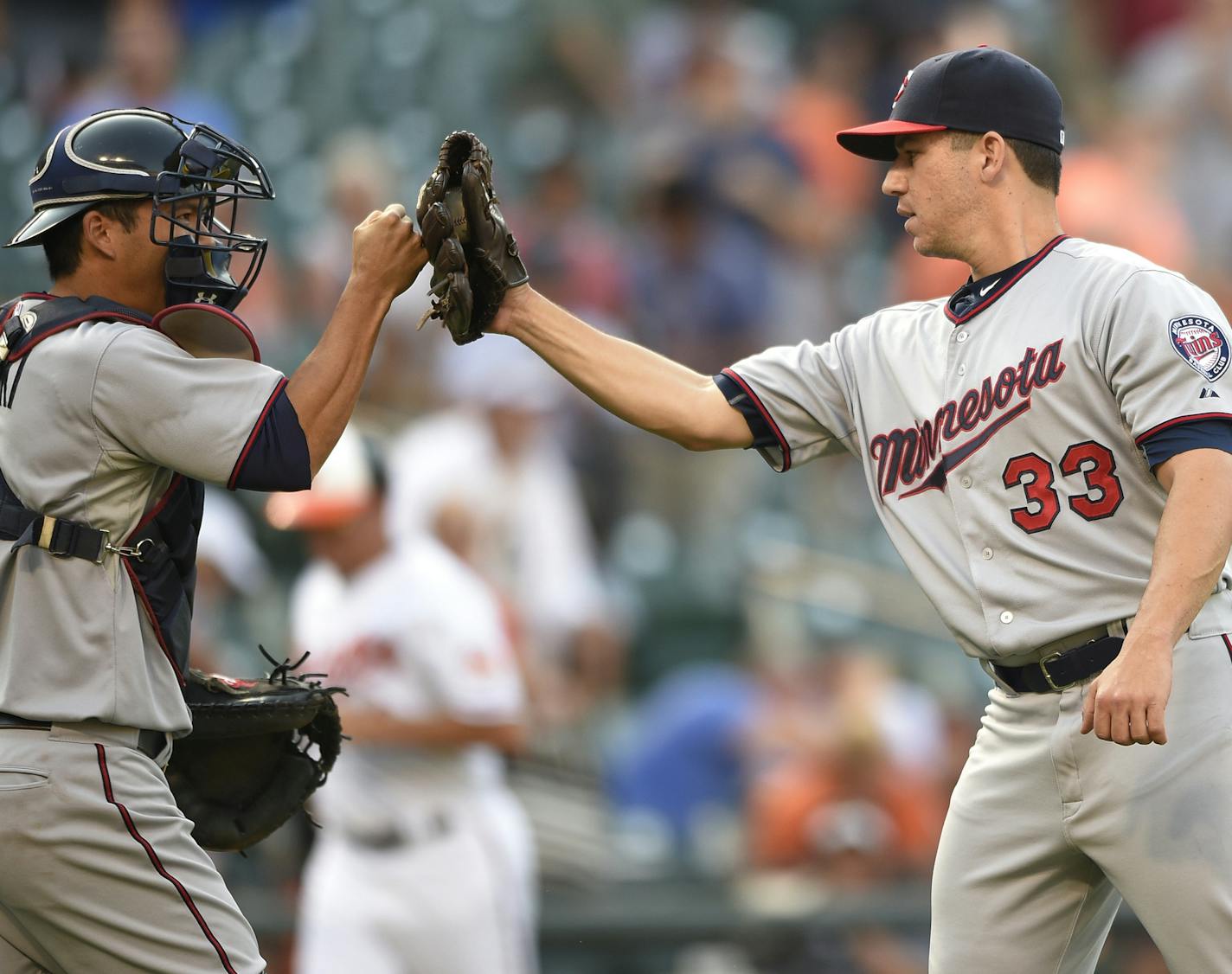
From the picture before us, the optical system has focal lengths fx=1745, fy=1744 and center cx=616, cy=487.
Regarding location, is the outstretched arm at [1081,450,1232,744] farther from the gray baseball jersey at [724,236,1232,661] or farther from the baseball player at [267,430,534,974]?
the baseball player at [267,430,534,974]

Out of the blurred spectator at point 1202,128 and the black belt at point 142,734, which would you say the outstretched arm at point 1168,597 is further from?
the blurred spectator at point 1202,128

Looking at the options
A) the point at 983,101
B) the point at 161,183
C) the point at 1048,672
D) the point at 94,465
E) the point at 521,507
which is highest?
the point at 983,101

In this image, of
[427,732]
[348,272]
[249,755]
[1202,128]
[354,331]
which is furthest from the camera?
[1202,128]

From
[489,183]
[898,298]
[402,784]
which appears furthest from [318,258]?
[489,183]

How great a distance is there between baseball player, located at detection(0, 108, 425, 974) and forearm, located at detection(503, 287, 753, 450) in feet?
1.70

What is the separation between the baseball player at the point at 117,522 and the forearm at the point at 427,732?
2.55 meters

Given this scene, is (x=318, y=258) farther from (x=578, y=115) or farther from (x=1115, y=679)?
(x=1115, y=679)

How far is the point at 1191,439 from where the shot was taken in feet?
9.64

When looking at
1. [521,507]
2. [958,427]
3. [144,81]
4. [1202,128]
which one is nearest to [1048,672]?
[958,427]

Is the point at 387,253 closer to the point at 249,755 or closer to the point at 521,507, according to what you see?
the point at 249,755

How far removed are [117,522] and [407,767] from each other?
2878mm

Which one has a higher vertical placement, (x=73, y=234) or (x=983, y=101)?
(x=983, y=101)

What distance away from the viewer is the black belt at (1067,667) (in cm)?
308

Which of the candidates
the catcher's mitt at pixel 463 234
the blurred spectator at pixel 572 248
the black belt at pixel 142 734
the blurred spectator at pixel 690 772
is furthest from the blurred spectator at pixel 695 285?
the black belt at pixel 142 734
